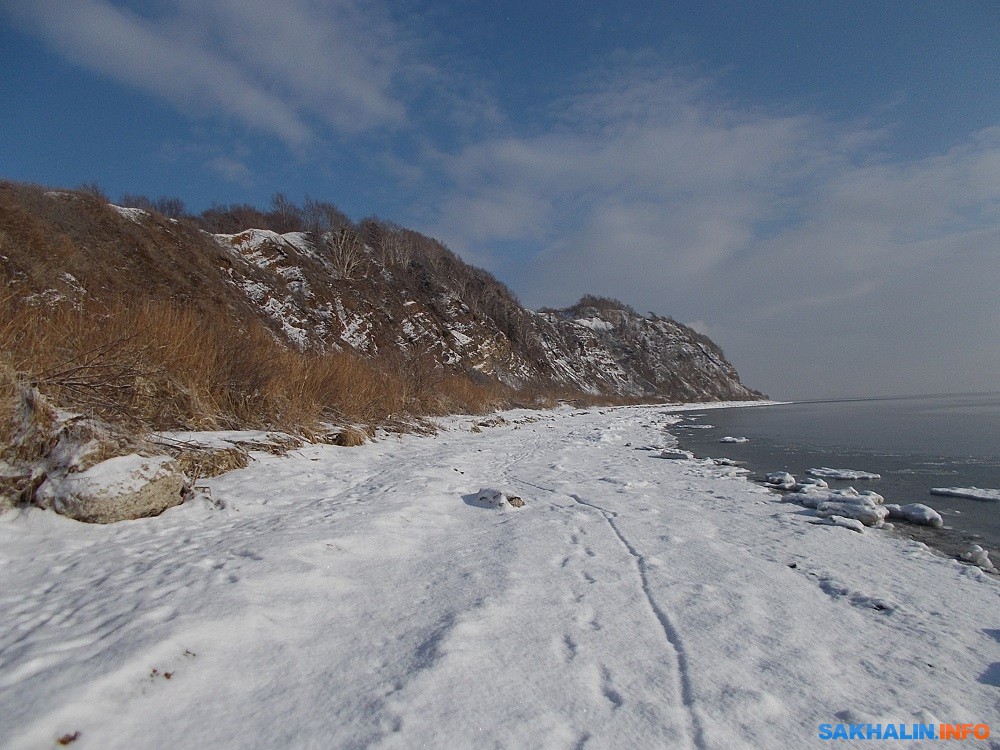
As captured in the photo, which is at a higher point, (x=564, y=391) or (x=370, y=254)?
(x=370, y=254)

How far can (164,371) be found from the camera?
16.4ft

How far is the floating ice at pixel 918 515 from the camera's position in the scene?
4504mm

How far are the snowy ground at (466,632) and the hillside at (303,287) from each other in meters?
3.47

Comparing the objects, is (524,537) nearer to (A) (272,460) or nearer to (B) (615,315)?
(A) (272,460)

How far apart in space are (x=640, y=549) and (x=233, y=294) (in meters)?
20.0

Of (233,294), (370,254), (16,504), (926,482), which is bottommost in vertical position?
(926,482)

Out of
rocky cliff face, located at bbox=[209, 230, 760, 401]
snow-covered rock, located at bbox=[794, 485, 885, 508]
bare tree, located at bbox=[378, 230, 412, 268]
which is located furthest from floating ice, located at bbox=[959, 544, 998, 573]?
bare tree, located at bbox=[378, 230, 412, 268]

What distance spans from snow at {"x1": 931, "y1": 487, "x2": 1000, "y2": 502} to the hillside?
979 cm

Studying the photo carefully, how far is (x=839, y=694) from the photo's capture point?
172 cm

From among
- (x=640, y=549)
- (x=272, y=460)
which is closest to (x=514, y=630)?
(x=640, y=549)

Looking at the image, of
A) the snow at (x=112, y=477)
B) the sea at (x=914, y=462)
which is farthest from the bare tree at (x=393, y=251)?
the snow at (x=112, y=477)

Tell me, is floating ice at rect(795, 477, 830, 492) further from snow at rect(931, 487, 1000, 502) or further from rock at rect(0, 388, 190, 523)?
rock at rect(0, 388, 190, 523)

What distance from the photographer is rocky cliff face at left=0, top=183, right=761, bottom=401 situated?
13.4 m

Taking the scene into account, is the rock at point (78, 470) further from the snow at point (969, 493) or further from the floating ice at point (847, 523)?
the snow at point (969, 493)
